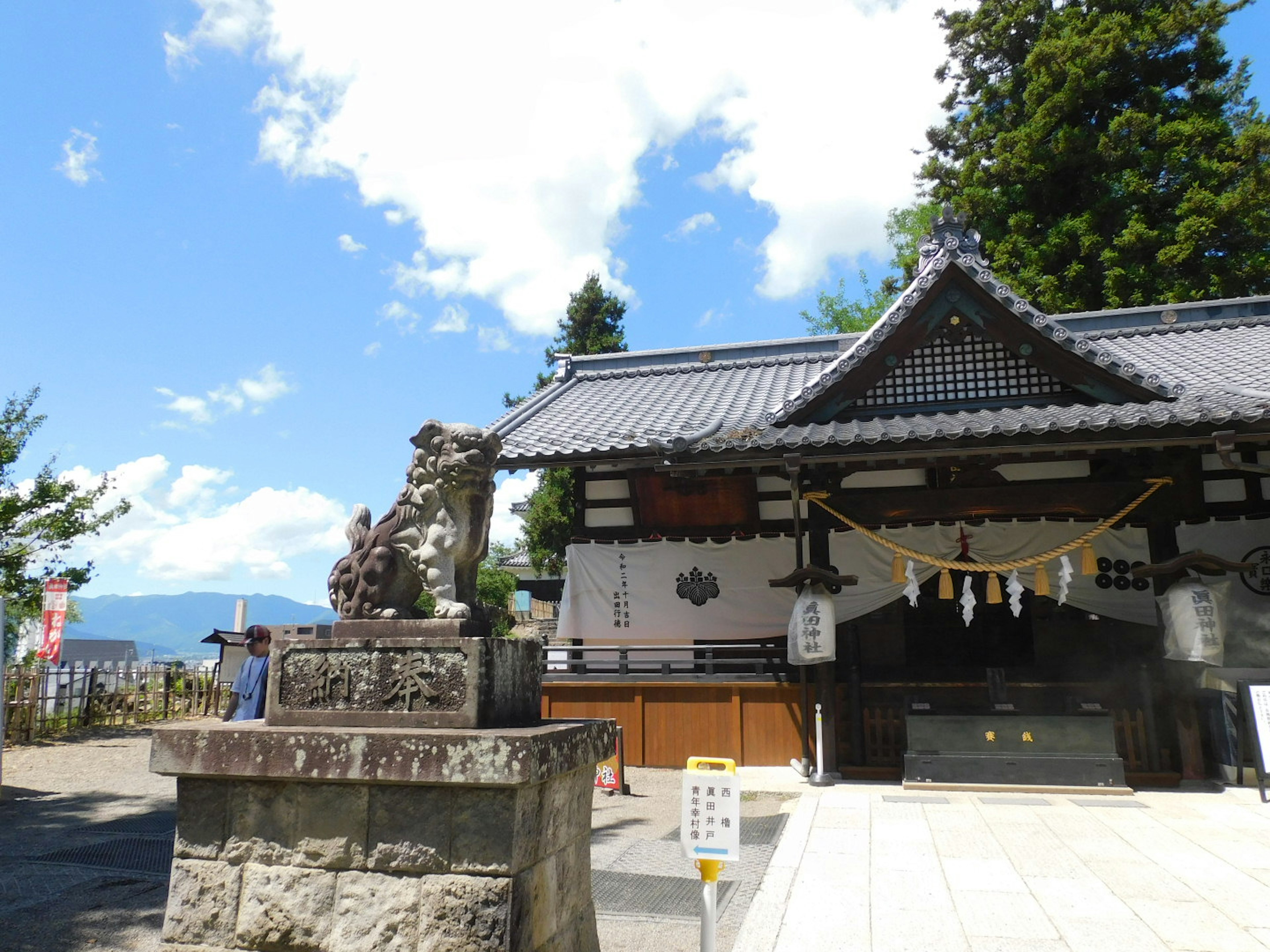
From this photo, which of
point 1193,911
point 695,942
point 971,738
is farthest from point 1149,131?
point 695,942

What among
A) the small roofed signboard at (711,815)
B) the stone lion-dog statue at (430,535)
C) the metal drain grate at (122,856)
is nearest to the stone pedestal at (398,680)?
the stone lion-dog statue at (430,535)

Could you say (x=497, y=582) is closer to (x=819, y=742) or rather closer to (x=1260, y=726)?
(x=819, y=742)

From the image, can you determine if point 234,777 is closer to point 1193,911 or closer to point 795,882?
point 795,882

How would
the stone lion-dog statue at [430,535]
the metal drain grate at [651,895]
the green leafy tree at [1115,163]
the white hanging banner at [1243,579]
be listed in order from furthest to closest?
the green leafy tree at [1115,163] → the white hanging banner at [1243,579] → the metal drain grate at [651,895] → the stone lion-dog statue at [430,535]

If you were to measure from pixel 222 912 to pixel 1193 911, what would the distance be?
20.2 ft

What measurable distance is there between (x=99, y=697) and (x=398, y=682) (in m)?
19.3

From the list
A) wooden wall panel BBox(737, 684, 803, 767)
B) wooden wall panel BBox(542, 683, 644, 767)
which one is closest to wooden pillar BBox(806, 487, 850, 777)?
wooden wall panel BBox(737, 684, 803, 767)

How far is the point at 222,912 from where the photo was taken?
3803 millimetres

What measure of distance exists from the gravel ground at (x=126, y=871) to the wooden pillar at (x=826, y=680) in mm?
1083

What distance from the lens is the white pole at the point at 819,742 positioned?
33.8 ft

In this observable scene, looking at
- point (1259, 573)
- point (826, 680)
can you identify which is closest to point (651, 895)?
point (826, 680)

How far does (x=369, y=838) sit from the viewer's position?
12.1 ft

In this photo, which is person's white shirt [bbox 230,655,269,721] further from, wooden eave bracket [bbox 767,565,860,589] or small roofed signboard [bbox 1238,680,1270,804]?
small roofed signboard [bbox 1238,680,1270,804]

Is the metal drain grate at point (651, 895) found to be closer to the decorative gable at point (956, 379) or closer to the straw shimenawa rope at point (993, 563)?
the straw shimenawa rope at point (993, 563)
